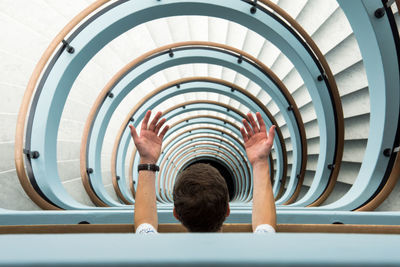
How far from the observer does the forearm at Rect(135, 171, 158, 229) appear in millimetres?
1448

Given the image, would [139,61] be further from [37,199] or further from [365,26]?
[365,26]

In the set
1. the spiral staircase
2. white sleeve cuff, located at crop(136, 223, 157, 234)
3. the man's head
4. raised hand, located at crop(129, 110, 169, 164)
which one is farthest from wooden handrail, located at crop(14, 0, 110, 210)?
the man's head

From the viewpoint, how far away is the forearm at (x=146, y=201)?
57.0 inches

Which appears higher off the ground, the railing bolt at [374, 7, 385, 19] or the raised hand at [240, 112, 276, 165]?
the railing bolt at [374, 7, 385, 19]

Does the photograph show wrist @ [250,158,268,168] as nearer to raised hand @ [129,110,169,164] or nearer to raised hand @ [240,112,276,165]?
raised hand @ [240,112,276,165]

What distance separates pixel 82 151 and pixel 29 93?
1482mm

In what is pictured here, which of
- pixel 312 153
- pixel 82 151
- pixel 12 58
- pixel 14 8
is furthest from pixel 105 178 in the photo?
pixel 312 153

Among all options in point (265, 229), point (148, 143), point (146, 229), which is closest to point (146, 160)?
point (148, 143)

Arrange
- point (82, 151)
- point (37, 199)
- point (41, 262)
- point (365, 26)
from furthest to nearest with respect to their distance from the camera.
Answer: point (82, 151), point (37, 199), point (365, 26), point (41, 262)

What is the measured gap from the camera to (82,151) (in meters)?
3.77

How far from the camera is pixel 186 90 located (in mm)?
5961

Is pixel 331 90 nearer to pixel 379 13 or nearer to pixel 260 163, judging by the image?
pixel 379 13

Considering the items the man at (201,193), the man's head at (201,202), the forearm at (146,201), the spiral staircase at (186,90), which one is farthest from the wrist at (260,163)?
the forearm at (146,201)

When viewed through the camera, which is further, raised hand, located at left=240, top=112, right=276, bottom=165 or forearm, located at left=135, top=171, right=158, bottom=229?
raised hand, located at left=240, top=112, right=276, bottom=165
